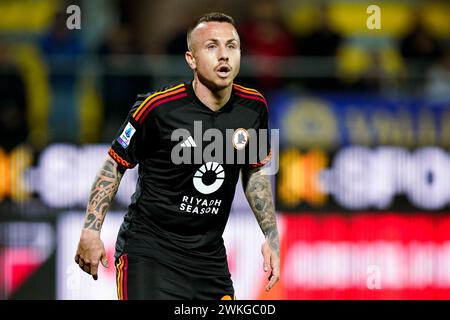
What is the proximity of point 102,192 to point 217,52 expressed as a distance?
1.13m

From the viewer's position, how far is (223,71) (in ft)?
22.7

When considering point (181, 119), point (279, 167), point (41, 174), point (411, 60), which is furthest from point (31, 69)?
point (181, 119)

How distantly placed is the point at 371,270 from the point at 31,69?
15.2ft

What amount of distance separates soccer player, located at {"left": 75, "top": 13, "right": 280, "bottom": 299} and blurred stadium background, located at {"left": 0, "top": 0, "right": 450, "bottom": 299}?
423cm

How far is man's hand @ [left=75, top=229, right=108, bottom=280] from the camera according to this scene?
22.0ft

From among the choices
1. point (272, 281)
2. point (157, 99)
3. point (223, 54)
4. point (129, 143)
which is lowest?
point (272, 281)

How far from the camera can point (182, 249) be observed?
7008 millimetres

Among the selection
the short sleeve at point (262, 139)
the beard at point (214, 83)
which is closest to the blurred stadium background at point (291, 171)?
the short sleeve at point (262, 139)

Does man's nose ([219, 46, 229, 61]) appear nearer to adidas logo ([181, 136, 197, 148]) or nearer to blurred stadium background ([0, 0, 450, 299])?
adidas logo ([181, 136, 197, 148])

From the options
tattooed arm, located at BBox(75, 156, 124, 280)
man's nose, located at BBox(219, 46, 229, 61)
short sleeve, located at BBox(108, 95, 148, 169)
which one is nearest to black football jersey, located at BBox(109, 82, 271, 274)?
short sleeve, located at BBox(108, 95, 148, 169)

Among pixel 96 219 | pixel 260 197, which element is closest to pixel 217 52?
pixel 260 197

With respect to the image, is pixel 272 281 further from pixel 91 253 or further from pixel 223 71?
pixel 223 71

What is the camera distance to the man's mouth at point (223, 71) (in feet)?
22.6
